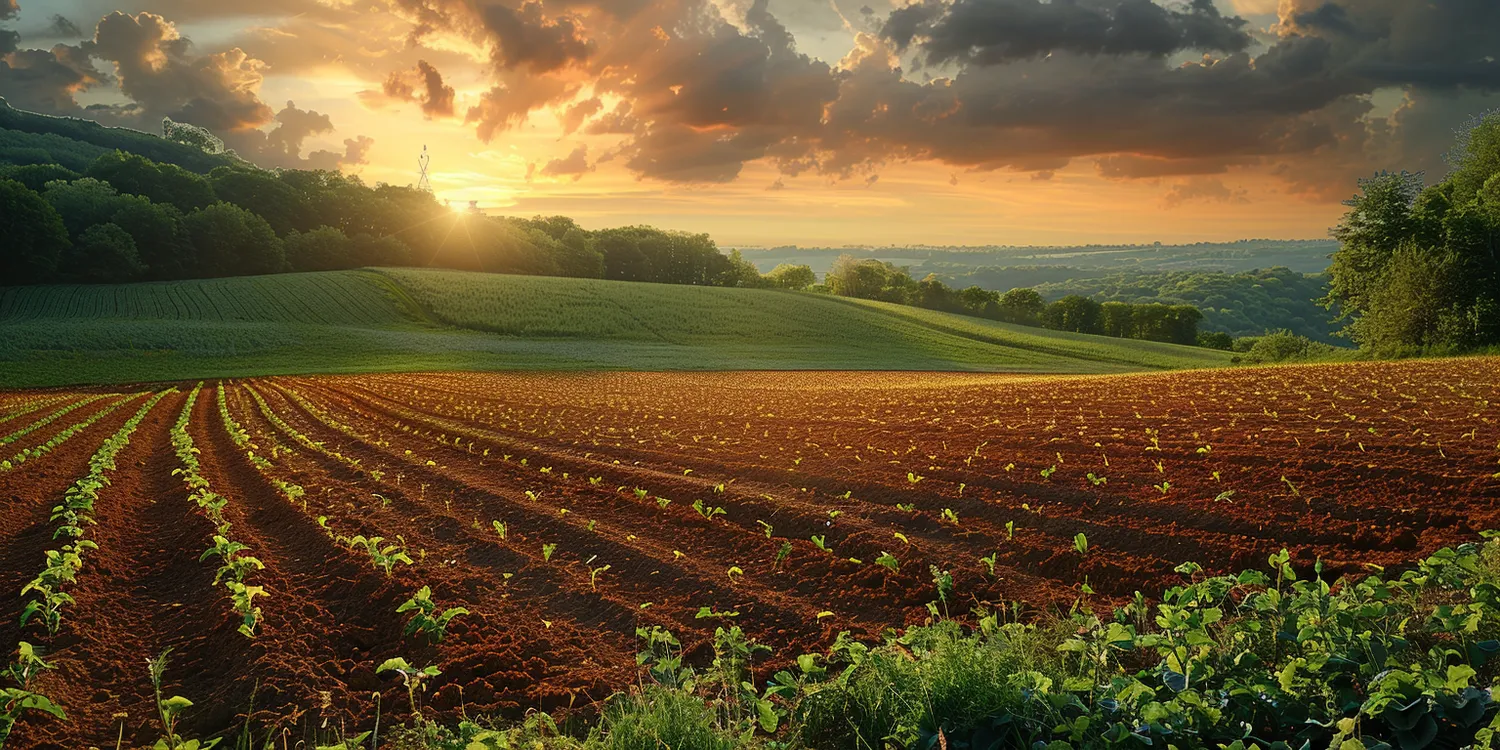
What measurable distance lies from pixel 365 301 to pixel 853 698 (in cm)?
7224

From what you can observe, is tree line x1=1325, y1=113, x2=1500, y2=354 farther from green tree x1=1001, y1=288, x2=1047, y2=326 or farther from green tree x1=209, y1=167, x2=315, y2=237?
green tree x1=209, y1=167, x2=315, y2=237

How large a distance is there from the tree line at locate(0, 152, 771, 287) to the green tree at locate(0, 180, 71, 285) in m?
0.08

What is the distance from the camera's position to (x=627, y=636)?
7551 mm

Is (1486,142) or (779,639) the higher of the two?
(1486,142)

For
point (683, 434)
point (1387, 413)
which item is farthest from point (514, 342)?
point (1387, 413)

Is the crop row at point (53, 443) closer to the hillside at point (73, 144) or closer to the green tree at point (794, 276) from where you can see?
the green tree at point (794, 276)

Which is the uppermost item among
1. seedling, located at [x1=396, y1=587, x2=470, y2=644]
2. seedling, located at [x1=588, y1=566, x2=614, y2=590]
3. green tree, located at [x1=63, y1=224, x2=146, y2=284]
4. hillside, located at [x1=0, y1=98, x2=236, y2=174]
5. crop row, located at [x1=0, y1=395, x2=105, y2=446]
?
hillside, located at [x1=0, y1=98, x2=236, y2=174]

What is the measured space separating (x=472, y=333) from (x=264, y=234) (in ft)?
125

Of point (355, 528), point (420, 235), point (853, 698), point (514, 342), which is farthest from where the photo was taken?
point (420, 235)

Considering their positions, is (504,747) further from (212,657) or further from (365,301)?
(365,301)

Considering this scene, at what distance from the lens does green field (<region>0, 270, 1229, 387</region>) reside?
46.0 m

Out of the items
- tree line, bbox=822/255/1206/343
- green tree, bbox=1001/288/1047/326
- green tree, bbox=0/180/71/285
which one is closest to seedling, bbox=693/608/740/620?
green tree, bbox=0/180/71/285

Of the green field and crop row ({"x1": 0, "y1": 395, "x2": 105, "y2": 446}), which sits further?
the green field

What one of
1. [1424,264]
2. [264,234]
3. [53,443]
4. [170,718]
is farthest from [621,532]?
[264,234]
